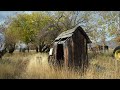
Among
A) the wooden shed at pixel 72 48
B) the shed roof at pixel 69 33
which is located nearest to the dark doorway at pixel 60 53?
the wooden shed at pixel 72 48

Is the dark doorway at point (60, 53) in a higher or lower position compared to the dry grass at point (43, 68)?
higher

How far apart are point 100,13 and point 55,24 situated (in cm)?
122

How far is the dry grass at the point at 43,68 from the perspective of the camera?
7.01 m

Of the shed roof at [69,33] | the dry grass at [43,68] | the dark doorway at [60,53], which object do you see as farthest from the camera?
the dark doorway at [60,53]

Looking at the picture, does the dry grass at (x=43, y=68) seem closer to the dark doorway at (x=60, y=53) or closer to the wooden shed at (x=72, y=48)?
the wooden shed at (x=72, y=48)

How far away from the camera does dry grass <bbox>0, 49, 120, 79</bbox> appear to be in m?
7.01

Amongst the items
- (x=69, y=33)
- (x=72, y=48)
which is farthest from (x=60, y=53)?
(x=69, y=33)

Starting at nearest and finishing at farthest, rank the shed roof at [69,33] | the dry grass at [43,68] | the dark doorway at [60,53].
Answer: the dry grass at [43,68] < the shed roof at [69,33] < the dark doorway at [60,53]

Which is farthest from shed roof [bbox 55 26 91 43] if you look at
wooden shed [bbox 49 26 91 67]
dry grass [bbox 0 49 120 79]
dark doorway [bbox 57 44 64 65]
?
dry grass [bbox 0 49 120 79]

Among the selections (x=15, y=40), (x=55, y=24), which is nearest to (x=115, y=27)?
(x=55, y=24)

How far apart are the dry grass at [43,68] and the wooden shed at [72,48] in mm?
215

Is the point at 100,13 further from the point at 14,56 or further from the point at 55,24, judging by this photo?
the point at 14,56

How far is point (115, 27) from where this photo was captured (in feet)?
24.3

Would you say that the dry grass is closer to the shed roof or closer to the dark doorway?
the dark doorway
